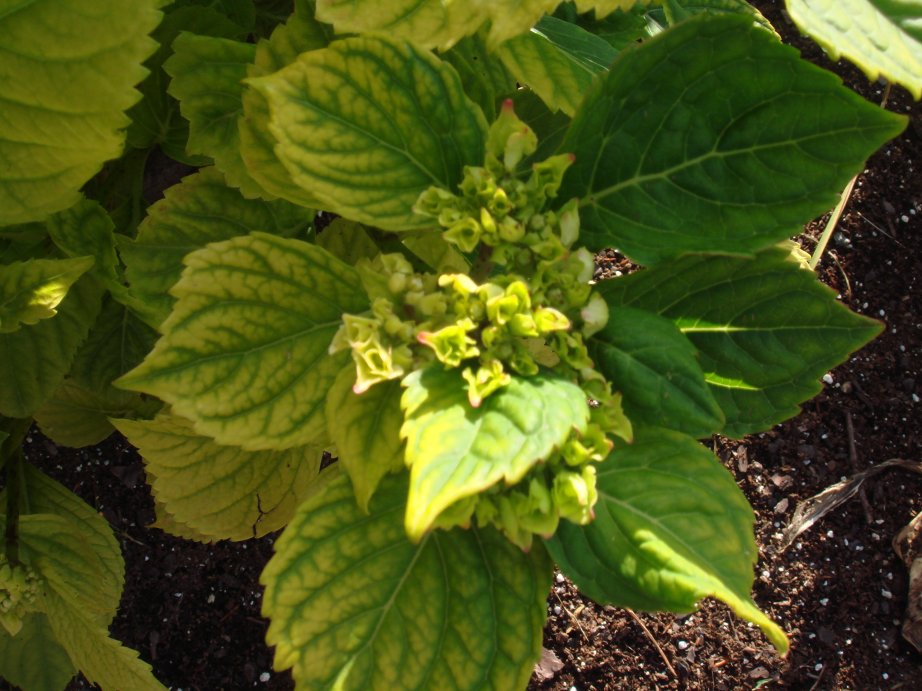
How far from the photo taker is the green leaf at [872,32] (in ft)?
2.98

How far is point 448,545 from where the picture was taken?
42.3 inches

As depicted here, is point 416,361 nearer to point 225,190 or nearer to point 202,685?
point 225,190

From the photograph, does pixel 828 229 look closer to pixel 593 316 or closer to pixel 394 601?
pixel 593 316

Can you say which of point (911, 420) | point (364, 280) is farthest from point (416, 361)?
point (911, 420)

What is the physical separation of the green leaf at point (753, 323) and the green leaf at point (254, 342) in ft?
1.11

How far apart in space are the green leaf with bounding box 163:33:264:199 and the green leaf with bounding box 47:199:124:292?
0.18 meters

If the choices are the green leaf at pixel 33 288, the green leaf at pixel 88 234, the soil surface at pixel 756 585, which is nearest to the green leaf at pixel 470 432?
the green leaf at pixel 33 288

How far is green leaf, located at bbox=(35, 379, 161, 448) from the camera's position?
5.88 feet

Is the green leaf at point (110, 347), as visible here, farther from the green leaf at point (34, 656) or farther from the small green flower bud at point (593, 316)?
the small green flower bud at point (593, 316)

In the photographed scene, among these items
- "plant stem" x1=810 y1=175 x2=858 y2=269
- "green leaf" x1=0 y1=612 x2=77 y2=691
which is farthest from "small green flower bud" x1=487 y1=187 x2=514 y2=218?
"plant stem" x1=810 y1=175 x2=858 y2=269

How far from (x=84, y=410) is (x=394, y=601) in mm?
1095

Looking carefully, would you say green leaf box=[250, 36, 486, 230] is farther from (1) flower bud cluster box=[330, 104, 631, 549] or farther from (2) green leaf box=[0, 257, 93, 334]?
(2) green leaf box=[0, 257, 93, 334]

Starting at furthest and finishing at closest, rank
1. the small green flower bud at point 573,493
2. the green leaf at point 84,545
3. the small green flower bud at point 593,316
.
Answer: the green leaf at point 84,545 → the small green flower bud at point 593,316 → the small green flower bud at point 573,493

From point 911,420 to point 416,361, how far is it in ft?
6.16
